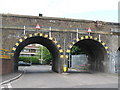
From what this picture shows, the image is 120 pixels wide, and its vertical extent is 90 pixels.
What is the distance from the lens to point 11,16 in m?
18.6

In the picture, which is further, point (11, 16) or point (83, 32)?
point (83, 32)

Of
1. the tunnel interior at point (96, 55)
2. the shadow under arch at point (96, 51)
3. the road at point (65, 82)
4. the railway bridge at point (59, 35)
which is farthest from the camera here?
the tunnel interior at point (96, 55)

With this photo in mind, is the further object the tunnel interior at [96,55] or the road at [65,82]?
the tunnel interior at [96,55]

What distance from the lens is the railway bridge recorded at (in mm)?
18406

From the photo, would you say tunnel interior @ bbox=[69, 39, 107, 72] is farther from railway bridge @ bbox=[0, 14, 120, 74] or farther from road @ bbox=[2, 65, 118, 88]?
road @ bbox=[2, 65, 118, 88]

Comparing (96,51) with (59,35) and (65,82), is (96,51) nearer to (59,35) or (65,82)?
(59,35)

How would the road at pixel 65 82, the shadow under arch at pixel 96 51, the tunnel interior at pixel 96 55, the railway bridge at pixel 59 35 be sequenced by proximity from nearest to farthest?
the road at pixel 65 82, the railway bridge at pixel 59 35, the shadow under arch at pixel 96 51, the tunnel interior at pixel 96 55

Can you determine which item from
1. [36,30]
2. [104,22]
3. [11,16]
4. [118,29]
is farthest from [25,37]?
[118,29]

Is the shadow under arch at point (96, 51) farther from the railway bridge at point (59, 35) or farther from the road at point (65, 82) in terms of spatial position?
the road at point (65, 82)

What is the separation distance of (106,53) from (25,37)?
960cm

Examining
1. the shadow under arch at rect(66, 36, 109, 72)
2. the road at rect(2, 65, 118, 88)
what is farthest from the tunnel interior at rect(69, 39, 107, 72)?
the road at rect(2, 65, 118, 88)

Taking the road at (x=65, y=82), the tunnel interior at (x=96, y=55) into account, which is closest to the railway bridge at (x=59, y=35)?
the tunnel interior at (x=96, y=55)

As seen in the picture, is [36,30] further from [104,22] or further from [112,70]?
[112,70]

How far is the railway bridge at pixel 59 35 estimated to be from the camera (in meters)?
18.4
